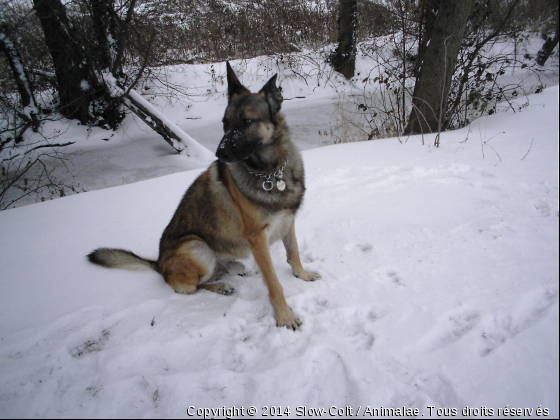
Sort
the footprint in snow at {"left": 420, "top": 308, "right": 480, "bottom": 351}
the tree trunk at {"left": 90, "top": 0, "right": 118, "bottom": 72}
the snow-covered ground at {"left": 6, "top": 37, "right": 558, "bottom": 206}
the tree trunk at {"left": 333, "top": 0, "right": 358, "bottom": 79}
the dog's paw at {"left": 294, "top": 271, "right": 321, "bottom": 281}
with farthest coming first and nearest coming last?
1. the tree trunk at {"left": 333, "top": 0, "right": 358, "bottom": 79}
2. the tree trunk at {"left": 90, "top": 0, "right": 118, "bottom": 72}
3. the snow-covered ground at {"left": 6, "top": 37, "right": 558, "bottom": 206}
4. the dog's paw at {"left": 294, "top": 271, "right": 321, "bottom": 281}
5. the footprint in snow at {"left": 420, "top": 308, "right": 480, "bottom": 351}

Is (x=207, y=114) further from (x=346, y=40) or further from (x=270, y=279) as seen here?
(x=270, y=279)

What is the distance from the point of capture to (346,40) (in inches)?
418

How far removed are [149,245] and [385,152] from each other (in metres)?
3.59

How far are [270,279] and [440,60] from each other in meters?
5.18

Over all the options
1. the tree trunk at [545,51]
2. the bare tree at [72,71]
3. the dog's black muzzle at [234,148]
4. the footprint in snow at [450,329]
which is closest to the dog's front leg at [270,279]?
the dog's black muzzle at [234,148]

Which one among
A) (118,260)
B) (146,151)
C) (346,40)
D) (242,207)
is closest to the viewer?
(242,207)

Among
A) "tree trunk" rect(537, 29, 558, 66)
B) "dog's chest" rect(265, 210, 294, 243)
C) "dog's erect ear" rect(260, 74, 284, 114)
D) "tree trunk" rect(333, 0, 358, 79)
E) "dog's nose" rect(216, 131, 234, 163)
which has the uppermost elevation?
"tree trunk" rect(333, 0, 358, 79)

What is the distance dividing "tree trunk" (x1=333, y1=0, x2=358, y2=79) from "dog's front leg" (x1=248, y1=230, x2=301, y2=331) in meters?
11.0

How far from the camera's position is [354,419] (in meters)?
1.28

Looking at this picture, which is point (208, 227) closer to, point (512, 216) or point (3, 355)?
point (3, 355)

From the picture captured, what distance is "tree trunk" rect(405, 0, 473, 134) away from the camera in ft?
14.9

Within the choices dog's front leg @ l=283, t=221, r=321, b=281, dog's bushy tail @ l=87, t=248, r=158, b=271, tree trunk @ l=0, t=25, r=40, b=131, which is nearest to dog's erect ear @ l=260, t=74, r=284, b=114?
dog's front leg @ l=283, t=221, r=321, b=281

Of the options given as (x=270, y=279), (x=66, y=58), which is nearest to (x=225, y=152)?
(x=270, y=279)

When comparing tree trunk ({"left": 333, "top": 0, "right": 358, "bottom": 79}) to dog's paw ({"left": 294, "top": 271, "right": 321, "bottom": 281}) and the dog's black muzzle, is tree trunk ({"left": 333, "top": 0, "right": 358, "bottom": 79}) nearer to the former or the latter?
the dog's black muzzle
